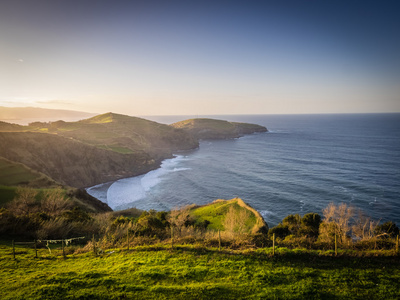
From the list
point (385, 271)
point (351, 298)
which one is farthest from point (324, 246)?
point (351, 298)

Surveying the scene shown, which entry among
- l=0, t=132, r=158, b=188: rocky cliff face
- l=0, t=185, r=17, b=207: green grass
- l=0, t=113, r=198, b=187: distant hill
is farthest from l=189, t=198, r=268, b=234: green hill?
l=0, t=113, r=198, b=187: distant hill

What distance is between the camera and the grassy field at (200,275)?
12.2 metres

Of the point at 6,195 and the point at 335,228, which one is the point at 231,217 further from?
the point at 6,195

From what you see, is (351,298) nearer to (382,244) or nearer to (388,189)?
(382,244)

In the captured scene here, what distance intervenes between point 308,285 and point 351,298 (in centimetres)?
211

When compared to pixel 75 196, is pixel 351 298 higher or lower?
higher

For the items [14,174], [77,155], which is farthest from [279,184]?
[77,155]

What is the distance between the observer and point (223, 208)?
44.3 metres

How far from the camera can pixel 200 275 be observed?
14250mm

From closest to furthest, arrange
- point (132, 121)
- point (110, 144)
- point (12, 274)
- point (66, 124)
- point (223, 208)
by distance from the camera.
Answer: point (12, 274) → point (223, 208) → point (110, 144) → point (66, 124) → point (132, 121)

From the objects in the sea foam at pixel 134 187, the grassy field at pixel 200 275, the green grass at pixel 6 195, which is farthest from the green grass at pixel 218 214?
the green grass at pixel 6 195

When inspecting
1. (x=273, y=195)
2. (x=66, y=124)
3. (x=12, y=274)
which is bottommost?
(x=273, y=195)

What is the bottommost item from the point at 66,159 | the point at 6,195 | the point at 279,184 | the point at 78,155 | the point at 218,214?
the point at 279,184

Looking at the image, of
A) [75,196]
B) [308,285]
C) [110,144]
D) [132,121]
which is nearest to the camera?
[308,285]
